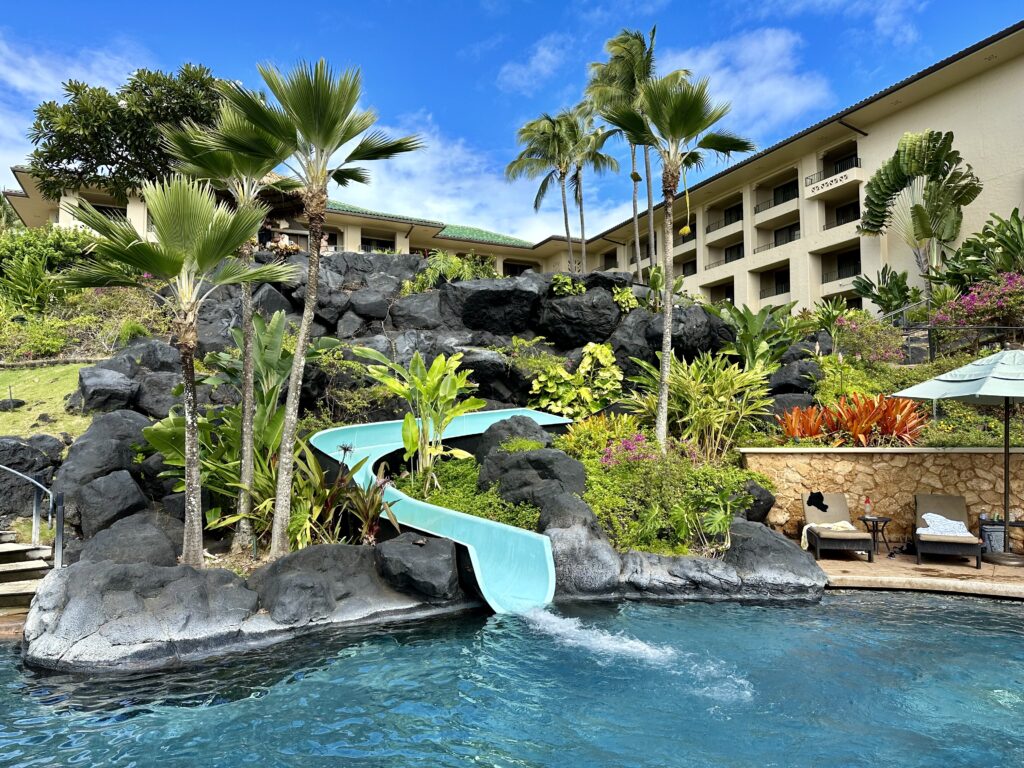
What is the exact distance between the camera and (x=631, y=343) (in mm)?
15242

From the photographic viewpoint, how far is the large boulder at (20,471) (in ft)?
27.5

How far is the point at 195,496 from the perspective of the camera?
6.77 metres

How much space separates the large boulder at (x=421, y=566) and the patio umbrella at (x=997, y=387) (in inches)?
280

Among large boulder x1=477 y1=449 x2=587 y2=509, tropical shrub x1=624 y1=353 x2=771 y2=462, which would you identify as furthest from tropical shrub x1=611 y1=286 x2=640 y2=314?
large boulder x1=477 y1=449 x2=587 y2=509

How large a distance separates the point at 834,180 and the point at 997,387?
2188cm

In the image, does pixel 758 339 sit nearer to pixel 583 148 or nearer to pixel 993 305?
pixel 993 305

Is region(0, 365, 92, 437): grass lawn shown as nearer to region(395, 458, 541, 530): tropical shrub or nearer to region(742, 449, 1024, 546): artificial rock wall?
region(395, 458, 541, 530): tropical shrub

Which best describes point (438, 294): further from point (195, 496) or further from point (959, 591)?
point (959, 591)

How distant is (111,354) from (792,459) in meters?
15.9

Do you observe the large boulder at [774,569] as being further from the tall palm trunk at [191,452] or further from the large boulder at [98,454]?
the large boulder at [98,454]

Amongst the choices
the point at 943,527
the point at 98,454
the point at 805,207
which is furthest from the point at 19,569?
the point at 805,207

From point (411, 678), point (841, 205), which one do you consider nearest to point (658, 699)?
point (411, 678)

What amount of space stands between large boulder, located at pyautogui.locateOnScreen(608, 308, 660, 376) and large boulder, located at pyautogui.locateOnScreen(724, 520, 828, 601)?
23.8ft

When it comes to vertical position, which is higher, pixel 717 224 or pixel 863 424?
pixel 717 224
